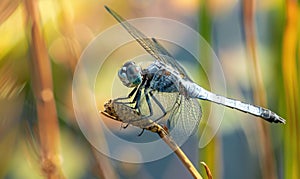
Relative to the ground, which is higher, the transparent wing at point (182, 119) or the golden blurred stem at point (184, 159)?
the transparent wing at point (182, 119)

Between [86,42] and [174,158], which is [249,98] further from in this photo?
[86,42]

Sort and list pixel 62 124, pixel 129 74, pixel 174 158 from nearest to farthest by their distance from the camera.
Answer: pixel 129 74 < pixel 62 124 < pixel 174 158

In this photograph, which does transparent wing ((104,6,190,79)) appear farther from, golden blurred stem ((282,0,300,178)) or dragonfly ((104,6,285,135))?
golden blurred stem ((282,0,300,178))

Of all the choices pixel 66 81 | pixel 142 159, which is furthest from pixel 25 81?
pixel 142 159

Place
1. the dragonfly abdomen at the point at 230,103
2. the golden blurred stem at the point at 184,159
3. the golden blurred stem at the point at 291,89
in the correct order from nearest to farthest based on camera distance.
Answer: the golden blurred stem at the point at 184,159 < the dragonfly abdomen at the point at 230,103 < the golden blurred stem at the point at 291,89

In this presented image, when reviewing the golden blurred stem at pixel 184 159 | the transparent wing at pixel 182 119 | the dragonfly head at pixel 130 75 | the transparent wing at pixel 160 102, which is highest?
the dragonfly head at pixel 130 75

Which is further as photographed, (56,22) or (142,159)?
(142,159)

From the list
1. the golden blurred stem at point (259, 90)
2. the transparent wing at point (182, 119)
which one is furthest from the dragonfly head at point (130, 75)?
the golden blurred stem at point (259, 90)

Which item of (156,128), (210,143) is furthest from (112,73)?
(156,128)

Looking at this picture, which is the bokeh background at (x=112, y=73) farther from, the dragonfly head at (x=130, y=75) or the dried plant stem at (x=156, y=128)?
the dried plant stem at (x=156, y=128)
